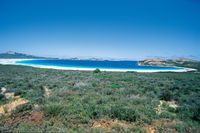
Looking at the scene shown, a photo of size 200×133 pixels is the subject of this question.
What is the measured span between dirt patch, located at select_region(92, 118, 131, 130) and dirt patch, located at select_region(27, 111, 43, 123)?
8.22ft

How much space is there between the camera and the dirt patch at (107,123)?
4578 mm

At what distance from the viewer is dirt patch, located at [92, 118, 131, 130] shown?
15.0ft

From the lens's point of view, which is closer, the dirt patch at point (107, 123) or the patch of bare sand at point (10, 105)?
the dirt patch at point (107, 123)

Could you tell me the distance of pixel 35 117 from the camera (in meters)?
5.13

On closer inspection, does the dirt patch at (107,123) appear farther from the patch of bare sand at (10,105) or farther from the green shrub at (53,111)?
the patch of bare sand at (10,105)

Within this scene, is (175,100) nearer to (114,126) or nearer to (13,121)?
(114,126)

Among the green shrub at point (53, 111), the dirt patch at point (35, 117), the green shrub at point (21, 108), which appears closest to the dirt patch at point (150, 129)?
the green shrub at point (53, 111)

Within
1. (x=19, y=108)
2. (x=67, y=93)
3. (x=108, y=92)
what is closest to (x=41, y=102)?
(x=19, y=108)

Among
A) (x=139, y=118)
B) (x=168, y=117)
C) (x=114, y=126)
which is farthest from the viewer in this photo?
(x=168, y=117)

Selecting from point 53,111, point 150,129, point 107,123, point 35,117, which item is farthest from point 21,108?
point 150,129

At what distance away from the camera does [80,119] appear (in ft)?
16.3

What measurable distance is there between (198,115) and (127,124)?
3776mm

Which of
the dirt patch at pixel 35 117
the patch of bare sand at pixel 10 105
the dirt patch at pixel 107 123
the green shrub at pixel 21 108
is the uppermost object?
the green shrub at pixel 21 108

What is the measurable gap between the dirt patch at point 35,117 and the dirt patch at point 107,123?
250 centimetres
